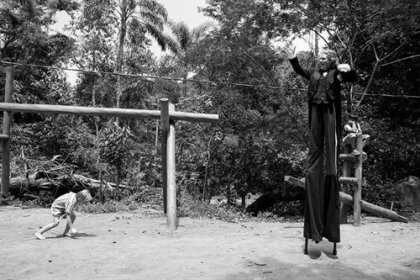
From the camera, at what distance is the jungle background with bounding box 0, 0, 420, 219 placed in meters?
11.5

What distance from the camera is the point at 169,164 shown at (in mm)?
7418

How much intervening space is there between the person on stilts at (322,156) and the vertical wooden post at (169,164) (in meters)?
3.12

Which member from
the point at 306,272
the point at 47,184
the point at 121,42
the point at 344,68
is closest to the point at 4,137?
the point at 47,184

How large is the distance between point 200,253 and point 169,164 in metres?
2.51

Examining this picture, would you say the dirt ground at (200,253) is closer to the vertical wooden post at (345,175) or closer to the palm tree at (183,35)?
the vertical wooden post at (345,175)

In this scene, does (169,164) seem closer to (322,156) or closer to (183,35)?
(322,156)

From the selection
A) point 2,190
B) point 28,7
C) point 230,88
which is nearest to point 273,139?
point 230,88

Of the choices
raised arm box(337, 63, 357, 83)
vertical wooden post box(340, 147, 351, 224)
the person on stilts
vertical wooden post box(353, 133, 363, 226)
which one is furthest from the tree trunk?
raised arm box(337, 63, 357, 83)

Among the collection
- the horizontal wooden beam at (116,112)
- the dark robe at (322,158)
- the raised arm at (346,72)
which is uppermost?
the raised arm at (346,72)

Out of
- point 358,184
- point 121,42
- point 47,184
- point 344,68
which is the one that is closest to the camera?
point 344,68

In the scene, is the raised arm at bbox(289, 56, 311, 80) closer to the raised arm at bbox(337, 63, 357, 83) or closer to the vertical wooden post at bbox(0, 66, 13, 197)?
the raised arm at bbox(337, 63, 357, 83)

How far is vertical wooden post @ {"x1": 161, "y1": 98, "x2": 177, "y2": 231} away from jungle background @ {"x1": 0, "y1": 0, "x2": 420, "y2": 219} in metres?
1.74

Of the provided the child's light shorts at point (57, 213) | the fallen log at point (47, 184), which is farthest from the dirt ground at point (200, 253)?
the fallen log at point (47, 184)

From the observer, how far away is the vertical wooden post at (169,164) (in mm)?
7293
